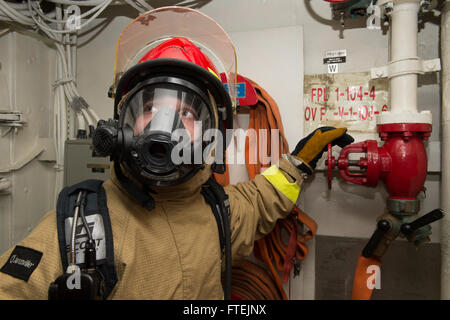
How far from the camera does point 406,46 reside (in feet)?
3.62

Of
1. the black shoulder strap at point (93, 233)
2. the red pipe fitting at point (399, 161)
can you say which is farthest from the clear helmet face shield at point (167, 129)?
the red pipe fitting at point (399, 161)

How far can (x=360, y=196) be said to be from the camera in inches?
54.0

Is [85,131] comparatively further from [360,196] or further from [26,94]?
[360,196]

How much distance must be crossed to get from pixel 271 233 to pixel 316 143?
50cm

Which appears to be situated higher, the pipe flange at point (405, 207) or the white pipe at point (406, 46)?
the white pipe at point (406, 46)

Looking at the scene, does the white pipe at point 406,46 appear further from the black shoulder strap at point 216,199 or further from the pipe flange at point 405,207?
the black shoulder strap at point 216,199

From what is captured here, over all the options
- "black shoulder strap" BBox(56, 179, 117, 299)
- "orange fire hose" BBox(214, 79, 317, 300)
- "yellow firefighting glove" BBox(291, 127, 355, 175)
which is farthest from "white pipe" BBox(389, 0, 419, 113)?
"black shoulder strap" BBox(56, 179, 117, 299)

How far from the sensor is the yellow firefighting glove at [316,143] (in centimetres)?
113

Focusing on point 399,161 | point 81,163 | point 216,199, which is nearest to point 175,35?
point 216,199

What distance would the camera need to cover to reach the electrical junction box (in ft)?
4.81

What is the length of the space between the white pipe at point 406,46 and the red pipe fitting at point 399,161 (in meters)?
0.09

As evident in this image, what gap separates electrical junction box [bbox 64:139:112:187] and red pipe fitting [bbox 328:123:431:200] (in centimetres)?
125

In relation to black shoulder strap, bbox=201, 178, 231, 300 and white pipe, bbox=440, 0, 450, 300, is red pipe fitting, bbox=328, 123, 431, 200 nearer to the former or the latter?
white pipe, bbox=440, 0, 450, 300

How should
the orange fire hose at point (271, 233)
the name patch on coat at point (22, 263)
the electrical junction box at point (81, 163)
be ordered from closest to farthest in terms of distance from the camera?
1. the name patch on coat at point (22, 263)
2. the orange fire hose at point (271, 233)
3. the electrical junction box at point (81, 163)
